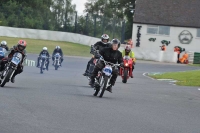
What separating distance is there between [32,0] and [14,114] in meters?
76.5

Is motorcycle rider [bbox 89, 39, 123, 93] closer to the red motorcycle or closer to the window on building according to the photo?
the red motorcycle

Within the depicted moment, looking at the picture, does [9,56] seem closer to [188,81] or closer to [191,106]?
[191,106]

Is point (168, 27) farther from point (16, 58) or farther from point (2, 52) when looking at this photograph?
point (16, 58)

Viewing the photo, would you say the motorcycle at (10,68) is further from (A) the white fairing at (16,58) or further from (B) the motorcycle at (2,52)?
(B) the motorcycle at (2,52)

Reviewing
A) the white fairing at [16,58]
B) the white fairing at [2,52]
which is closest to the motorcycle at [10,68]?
the white fairing at [16,58]

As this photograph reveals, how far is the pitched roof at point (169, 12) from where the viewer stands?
65.6 meters

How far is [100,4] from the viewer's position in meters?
117

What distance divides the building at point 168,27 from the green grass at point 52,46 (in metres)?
5.88

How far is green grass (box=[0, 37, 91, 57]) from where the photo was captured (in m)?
58.6

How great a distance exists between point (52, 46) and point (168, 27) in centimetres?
1228

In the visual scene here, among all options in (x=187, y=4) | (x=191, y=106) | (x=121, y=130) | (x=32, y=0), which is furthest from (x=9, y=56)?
(x=32, y=0)

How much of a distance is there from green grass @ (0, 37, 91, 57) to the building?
5.88m

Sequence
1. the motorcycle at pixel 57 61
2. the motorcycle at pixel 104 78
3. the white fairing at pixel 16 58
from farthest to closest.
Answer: the motorcycle at pixel 57 61
the white fairing at pixel 16 58
the motorcycle at pixel 104 78

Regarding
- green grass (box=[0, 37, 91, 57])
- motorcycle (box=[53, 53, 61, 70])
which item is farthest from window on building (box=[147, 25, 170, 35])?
motorcycle (box=[53, 53, 61, 70])
